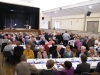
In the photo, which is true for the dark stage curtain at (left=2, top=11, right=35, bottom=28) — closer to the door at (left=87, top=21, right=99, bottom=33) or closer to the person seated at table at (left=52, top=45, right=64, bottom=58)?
the door at (left=87, top=21, right=99, bottom=33)

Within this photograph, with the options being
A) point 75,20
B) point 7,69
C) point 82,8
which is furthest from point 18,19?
point 7,69

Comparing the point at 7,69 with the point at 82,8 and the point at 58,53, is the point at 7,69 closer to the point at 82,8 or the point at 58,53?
the point at 58,53

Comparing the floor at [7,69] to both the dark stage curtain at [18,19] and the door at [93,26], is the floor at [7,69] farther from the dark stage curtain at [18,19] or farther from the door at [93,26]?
the dark stage curtain at [18,19]

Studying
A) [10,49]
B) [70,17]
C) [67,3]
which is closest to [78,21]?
[70,17]

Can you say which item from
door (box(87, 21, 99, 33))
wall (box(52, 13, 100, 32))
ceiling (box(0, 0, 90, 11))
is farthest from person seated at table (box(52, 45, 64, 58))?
door (box(87, 21, 99, 33))

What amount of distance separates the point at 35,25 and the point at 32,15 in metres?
2.10

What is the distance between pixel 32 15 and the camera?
1939 cm

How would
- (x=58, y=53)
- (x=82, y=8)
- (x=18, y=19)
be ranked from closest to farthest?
(x=58, y=53)
(x=82, y=8)
(x=18, y=19)

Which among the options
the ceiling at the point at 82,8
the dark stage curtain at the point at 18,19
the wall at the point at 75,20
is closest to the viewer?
the ceiling at the point at 82,8

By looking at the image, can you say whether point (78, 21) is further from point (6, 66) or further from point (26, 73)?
point (26, 73)

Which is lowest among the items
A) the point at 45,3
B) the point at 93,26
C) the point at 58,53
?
the point at 58,53

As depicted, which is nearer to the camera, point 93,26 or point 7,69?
point 7,69

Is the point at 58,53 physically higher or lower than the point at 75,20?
lower

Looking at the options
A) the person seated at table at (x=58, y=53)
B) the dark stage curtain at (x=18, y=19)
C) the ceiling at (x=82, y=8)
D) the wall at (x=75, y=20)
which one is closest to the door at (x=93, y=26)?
the wall at (x=75, y=20)
